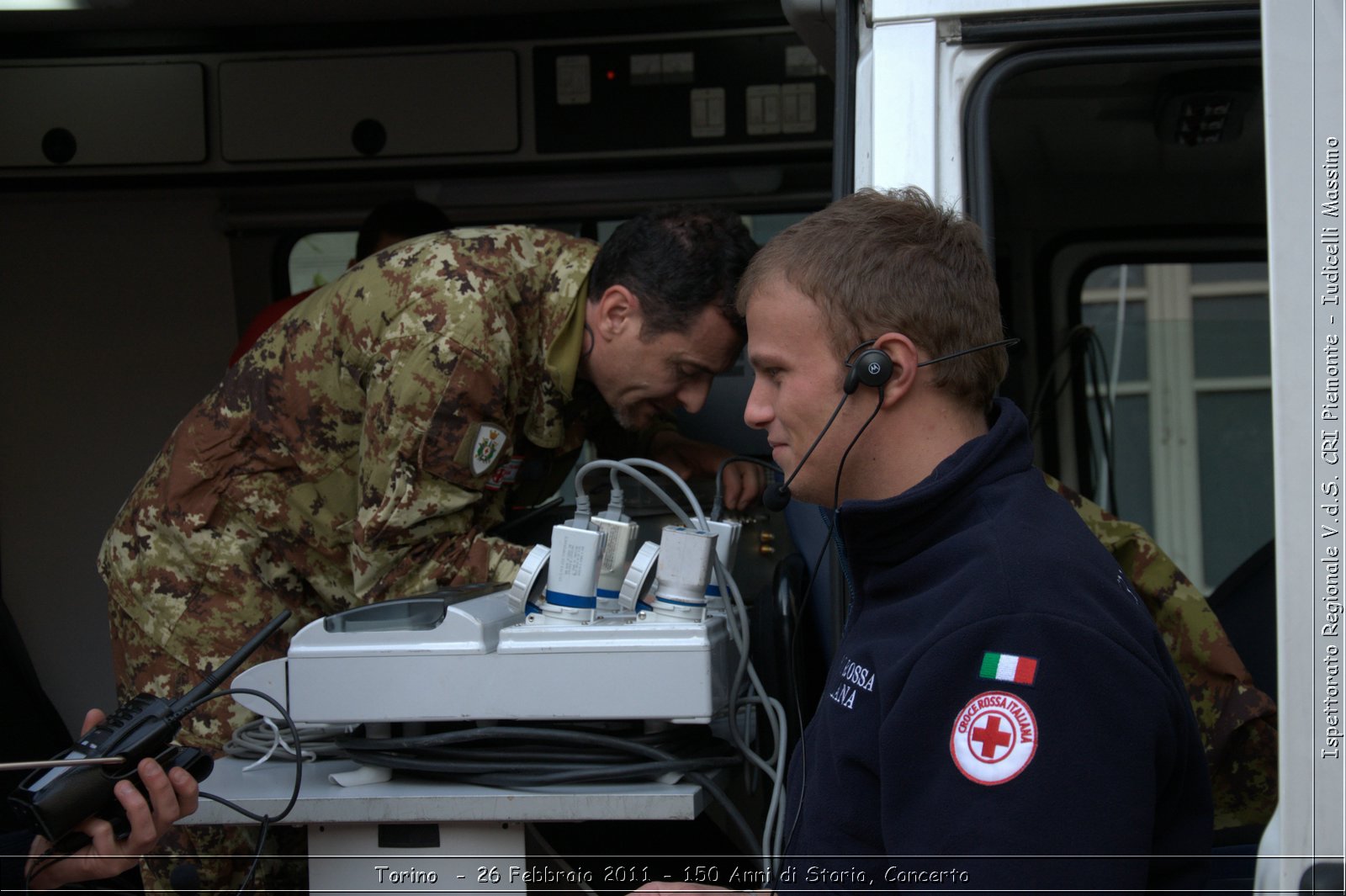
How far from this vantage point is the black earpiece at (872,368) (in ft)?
3.84

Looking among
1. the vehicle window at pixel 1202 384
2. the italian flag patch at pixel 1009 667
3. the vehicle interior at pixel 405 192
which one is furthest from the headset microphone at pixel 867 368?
the vehicle window at pixel 1202 384

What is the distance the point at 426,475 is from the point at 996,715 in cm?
123

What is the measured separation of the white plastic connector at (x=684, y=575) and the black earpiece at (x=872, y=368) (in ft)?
1.46

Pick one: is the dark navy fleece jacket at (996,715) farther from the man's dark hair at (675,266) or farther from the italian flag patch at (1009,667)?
the man's dark hair at (675,266)

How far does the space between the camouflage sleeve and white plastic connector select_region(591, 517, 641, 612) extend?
1.11ft

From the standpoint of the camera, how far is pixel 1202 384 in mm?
4098

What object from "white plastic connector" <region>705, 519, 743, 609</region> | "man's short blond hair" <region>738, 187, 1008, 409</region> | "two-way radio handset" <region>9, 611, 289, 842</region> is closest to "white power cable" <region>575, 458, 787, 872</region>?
"white plastic connector" <region>705, 519, 743, 609</region>

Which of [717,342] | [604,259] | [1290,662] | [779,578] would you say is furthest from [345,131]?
[1290,662]

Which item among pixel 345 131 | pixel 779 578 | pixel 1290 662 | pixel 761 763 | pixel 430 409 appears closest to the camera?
pixel 1290 662

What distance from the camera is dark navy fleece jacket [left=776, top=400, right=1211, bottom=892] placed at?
3.10 ft

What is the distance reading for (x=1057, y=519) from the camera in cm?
113

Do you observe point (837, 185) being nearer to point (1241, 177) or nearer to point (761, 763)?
point (761, 763)

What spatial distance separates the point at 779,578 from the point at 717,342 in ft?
1.99

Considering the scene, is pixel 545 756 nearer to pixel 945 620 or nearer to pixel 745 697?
pixel 745 697
